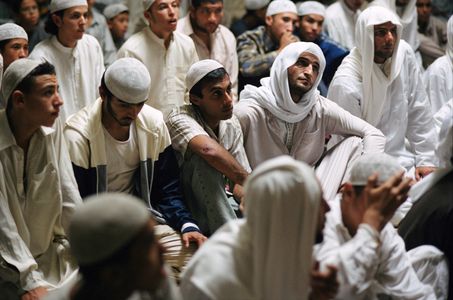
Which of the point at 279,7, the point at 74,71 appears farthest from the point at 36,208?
the point at 279,7

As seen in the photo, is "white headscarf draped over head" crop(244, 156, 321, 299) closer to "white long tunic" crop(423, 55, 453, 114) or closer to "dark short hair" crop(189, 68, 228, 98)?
"dark short hair" crop(189, 68, 228, 98)

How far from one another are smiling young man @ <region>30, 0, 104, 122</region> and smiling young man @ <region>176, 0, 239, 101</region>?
884 millimetres

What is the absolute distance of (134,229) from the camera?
9.10ft

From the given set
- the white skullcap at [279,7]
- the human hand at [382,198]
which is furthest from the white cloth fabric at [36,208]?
the white skullcap at [279,7]

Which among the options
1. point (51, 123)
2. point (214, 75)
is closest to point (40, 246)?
point (51, 123)

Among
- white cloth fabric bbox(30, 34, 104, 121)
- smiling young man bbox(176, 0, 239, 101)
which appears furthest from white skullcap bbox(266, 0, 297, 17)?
white cloth fabric bbox(30, 34, 104, 121)

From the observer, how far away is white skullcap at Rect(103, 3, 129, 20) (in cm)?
766

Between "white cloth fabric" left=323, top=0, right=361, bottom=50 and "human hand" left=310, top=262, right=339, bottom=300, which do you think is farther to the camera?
"white cloth fabric" left=323, top=0, right=361, bottom=50

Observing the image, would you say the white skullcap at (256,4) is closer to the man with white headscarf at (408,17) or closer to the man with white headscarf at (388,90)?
the man with white headscarf at (408,17)

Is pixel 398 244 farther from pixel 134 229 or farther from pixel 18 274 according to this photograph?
pixel 18 274

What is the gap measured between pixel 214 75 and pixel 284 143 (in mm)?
679

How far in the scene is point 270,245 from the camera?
3117 mm

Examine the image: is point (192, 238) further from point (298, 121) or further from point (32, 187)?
point (298, 121)

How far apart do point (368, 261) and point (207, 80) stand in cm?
187
